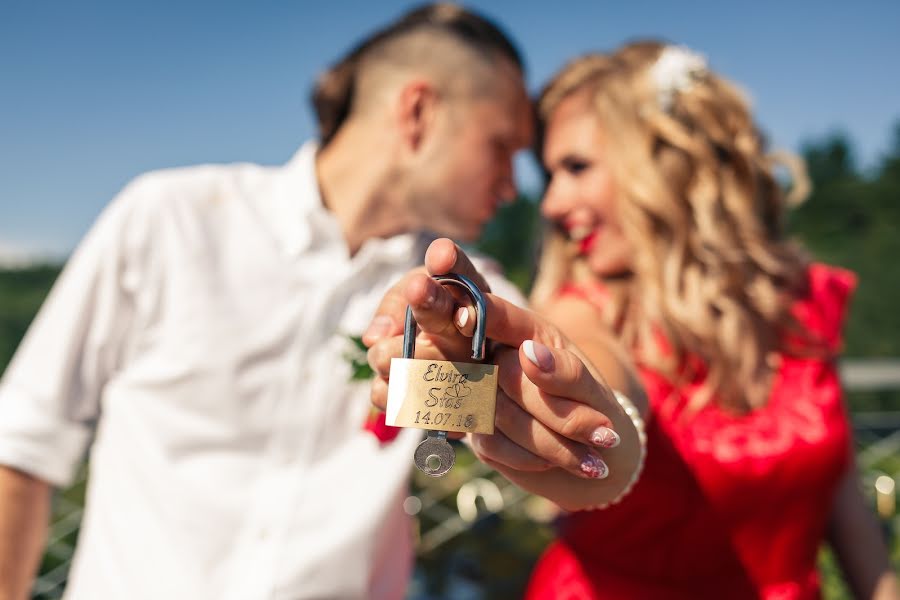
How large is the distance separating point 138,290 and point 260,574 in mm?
874

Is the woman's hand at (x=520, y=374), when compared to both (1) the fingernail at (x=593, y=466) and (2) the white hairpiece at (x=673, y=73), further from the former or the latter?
(2) the white hairpiece at (x=673, y=73)

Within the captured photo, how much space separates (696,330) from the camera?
2.21 m

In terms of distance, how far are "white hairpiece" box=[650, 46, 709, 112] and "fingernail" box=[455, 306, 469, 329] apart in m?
1.77

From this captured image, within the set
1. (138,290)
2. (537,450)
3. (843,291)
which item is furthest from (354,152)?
(843,291)

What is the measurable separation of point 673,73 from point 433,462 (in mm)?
1984

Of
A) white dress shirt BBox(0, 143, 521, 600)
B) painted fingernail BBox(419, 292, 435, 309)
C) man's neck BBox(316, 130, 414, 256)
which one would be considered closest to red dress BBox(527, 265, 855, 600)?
white dress shirt BBox(0, 143, 521, 600)

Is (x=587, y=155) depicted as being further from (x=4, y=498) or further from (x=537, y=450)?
(x=4, y=498)

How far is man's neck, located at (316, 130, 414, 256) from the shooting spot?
2246 millimetres

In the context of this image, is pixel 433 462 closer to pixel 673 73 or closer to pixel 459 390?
pixel 459 390

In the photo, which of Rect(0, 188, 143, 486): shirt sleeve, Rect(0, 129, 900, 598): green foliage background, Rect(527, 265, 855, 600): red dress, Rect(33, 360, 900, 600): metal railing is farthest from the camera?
Rect(0, 129, 900, 598): green foliage background

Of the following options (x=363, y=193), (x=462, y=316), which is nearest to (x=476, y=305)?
(x=462, y=316)

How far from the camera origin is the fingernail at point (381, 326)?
96 cm

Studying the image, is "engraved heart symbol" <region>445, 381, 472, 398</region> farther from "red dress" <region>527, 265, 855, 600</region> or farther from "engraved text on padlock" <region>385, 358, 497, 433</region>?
"red dress" <region>527, 265, 855, 600</region>

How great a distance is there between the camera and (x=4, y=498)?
1874mm
